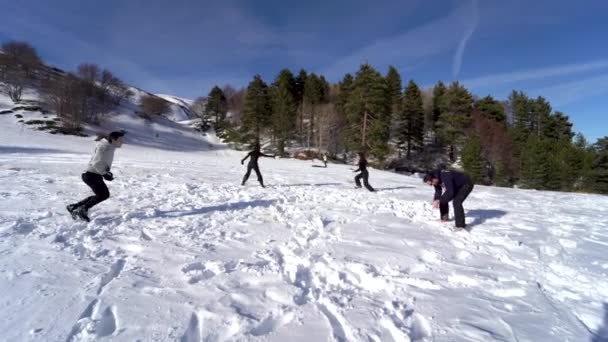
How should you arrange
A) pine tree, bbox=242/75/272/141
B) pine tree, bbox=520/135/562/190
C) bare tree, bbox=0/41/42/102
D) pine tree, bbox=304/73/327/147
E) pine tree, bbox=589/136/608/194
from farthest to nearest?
pine tree, bbox=304/73/327/147 < bare tree, bbox=0/41/42/102 < pine tree, bbox=242/75/272/141 < pine tree, bbox=520/135/562/190 < pine tree, bbox=589/136/608/194

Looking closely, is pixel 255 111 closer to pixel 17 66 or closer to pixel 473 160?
pixel 473 160

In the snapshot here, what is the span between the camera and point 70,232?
15.0ft

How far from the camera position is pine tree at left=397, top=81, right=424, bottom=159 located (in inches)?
1660

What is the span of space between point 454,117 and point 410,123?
235 inches

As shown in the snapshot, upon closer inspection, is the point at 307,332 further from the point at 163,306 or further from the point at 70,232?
the point at 70,232

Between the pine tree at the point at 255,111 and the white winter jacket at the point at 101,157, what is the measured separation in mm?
31354

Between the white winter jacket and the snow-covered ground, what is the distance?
955 millimetres

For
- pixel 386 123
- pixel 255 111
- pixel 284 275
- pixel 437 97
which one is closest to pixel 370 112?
pixel 386 123

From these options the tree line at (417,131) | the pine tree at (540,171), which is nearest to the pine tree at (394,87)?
the tree line at (417,131)

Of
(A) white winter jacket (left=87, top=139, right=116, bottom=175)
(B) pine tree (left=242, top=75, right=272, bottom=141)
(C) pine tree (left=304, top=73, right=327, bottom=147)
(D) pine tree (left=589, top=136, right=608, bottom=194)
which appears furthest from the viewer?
(C) pine tree (left=304, top=73, right=327, bottom=147)

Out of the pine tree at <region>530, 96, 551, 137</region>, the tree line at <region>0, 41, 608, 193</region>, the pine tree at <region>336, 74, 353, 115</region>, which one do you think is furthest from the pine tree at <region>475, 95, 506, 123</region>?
the pine tree at <region>336, 74, 353, 115</region>

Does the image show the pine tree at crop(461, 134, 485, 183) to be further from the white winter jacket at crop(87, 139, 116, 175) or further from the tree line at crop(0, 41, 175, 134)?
the tree line at crop(0, 41, 175, 134)

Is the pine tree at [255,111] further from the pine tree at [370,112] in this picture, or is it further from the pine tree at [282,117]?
the pine tree at [370,112]

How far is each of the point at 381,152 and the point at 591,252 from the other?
88.1 feet
